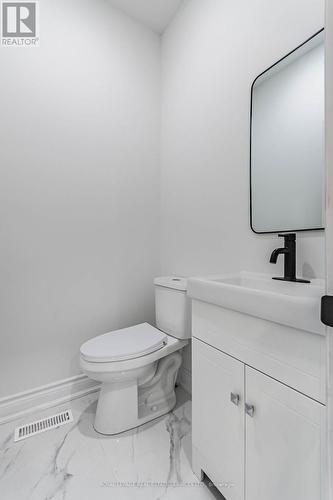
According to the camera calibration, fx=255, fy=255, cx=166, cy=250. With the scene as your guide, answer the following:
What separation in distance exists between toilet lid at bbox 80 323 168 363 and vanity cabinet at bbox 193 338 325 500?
35 centimetres

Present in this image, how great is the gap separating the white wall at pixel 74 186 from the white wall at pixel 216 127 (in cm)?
20

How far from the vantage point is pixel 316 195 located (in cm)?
100

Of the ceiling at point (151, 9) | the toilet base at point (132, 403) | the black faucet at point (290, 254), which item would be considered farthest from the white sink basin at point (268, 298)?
the ceiling at point (151, 9)

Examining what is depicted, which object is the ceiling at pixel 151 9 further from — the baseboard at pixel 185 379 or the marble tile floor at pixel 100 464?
the marble tile floor at pixel 100 464

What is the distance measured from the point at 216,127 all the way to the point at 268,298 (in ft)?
3.72

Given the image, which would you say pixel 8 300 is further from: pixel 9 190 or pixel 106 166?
pixel 106 166

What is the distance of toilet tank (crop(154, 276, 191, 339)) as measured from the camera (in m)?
1.45

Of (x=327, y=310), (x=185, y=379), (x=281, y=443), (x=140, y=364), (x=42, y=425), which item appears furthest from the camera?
(x=185, y=379)

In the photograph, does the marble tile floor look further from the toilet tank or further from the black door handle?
the black door handle

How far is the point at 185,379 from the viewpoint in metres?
1.72

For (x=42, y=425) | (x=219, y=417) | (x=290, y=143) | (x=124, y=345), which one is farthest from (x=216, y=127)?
(x=42, y=425)

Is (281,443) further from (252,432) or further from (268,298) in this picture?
(268,298)

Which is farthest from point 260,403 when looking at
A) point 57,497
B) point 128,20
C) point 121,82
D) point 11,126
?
point 128,20

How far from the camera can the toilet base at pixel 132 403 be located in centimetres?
131
